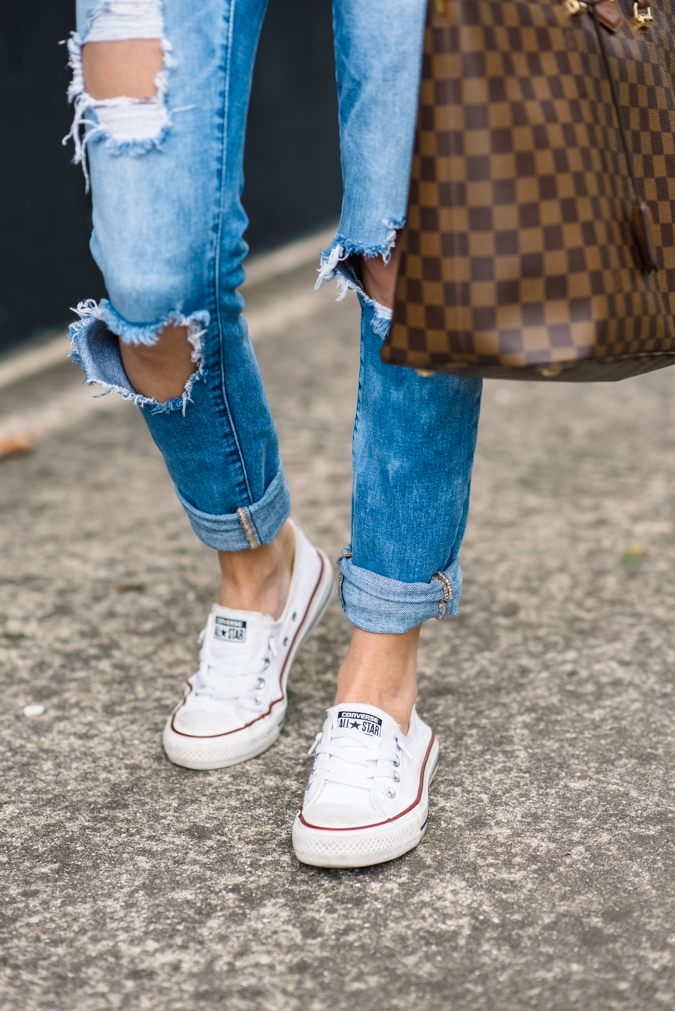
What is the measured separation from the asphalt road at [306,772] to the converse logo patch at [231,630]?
16 cm

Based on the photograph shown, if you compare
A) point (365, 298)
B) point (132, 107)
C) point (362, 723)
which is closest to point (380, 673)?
point (362, 723)

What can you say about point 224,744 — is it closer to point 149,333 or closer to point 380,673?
point 380,673

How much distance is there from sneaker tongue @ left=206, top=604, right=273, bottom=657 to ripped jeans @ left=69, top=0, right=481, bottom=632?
19 cm

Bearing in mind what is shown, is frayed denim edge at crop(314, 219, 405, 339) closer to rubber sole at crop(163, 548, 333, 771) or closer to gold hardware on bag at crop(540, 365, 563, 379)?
gold hardware on bag at crop(540, 365, 563, 379)

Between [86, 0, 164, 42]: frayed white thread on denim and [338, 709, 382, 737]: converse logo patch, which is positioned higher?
[86, 0, 164, 42]: frayed white thread on denim

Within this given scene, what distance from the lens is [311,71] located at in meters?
4.21

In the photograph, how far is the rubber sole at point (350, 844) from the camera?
1189mm

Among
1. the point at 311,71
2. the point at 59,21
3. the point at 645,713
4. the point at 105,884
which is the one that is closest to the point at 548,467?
the point at 645,713

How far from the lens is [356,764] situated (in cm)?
125

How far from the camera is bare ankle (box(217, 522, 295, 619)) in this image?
1.49 m

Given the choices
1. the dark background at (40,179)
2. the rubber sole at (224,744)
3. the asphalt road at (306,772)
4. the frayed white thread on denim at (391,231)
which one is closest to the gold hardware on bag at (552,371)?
the frayed white thread on denim at (391,231)

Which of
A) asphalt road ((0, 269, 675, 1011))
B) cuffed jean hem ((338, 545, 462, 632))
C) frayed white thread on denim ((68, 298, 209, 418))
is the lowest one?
asphalt road ((0, 269, 675, 1011))

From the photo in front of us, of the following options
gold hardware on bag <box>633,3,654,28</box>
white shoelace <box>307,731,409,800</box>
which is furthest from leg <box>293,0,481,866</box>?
gold hardware on bag <box>633,3,654,28</box>

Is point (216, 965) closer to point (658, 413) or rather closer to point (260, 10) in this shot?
point (260, 10)
